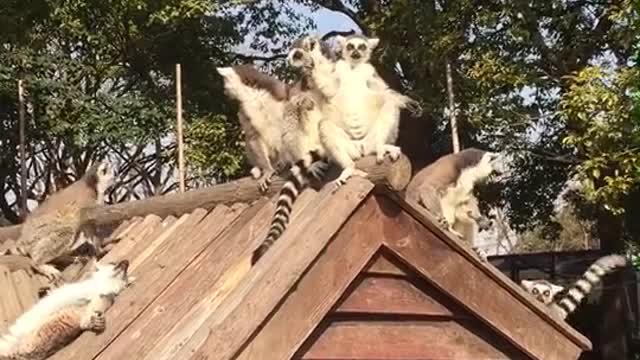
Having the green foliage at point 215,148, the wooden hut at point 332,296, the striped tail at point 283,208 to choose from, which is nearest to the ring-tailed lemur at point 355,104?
the striped tail at point 283,208

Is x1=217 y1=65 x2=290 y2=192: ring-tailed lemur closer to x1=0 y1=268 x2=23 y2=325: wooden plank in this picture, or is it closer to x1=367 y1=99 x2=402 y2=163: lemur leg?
x1=367 y1=99 x2=402 y2=163: lemur leg

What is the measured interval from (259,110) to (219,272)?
132 inches

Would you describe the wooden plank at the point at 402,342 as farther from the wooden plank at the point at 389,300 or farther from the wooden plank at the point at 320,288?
the wooden plank at the point at 320,288

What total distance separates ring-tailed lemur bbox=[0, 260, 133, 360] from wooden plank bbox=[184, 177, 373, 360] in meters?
0.66

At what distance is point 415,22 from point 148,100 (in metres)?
6.34

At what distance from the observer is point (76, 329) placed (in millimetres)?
3459

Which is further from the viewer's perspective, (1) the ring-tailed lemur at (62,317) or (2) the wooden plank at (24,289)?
(2) the wooden plank at (24,289)

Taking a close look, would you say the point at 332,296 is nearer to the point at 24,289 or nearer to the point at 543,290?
the point at 543,290

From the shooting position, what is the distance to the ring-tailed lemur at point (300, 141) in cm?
348

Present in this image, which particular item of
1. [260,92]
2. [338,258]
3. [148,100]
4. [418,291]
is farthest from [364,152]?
[148,100]

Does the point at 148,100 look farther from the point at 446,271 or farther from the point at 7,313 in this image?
the point at 446,271

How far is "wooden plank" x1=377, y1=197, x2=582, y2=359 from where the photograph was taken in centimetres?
347

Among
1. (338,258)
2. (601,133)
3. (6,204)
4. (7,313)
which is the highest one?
(338,258)

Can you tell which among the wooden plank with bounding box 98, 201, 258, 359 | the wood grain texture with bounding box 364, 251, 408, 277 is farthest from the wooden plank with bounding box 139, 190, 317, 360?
the wood grain texture with bounding box 364, 251, 408, 277
